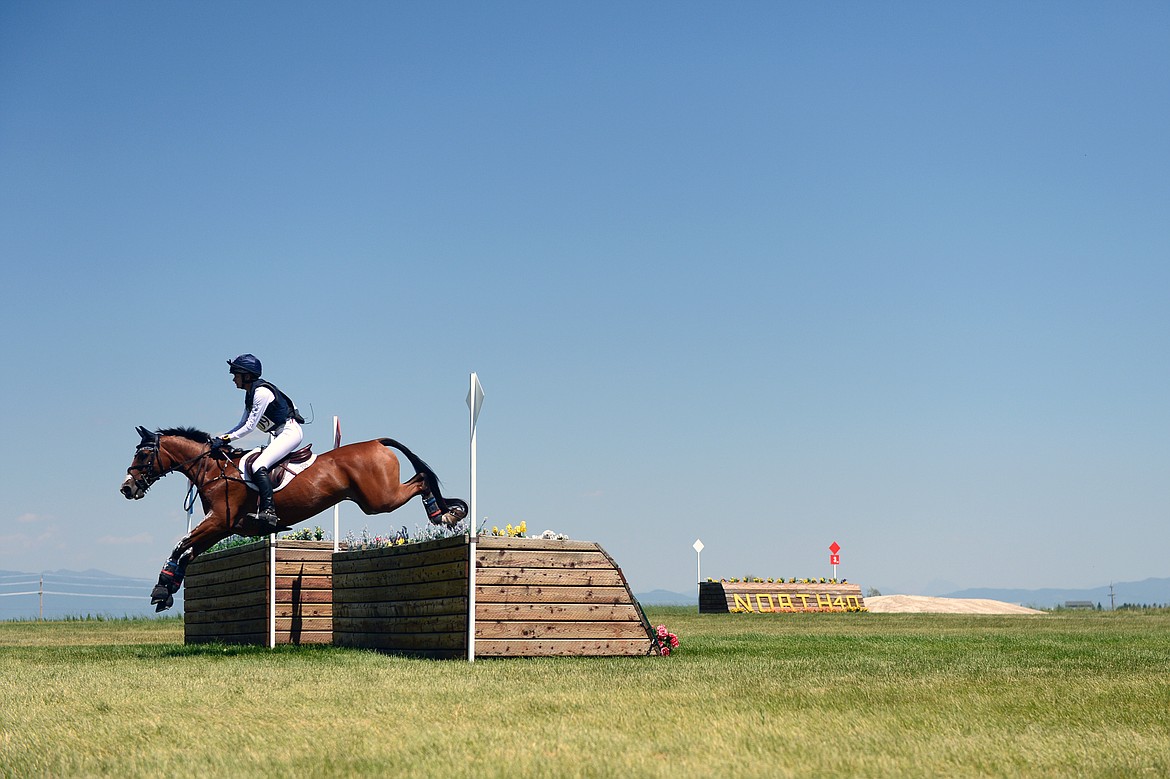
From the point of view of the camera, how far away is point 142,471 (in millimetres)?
14148

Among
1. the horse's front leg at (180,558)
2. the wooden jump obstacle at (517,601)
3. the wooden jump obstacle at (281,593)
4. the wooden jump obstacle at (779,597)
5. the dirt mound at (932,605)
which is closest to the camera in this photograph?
the wooden jump obstacle at (517,601)

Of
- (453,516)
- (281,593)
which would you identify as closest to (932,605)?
(281,593)

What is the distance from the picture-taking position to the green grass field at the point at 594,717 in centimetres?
642

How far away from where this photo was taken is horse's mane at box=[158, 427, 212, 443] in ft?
47.3

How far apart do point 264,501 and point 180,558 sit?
46.3 inches

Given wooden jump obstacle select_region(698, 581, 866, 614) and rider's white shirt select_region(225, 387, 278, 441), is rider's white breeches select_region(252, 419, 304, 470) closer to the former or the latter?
rider's white shirt select_region(225, 387, 278, 441)

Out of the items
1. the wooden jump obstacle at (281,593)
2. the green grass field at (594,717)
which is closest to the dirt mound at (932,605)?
the wooden jump obstacle at (281,593)

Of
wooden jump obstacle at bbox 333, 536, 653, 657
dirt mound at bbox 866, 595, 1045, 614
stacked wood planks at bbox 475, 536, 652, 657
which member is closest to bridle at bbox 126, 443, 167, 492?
wooden jump obstacle at bbox 333, 536, 653, 657

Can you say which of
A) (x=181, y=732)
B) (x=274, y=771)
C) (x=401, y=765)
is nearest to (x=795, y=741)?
(x=401, y=765)

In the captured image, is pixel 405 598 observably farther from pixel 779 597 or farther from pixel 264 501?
pixel 779 597

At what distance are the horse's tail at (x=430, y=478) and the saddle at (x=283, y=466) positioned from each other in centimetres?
92

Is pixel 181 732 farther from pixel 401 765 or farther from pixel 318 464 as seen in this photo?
pixel 318 464

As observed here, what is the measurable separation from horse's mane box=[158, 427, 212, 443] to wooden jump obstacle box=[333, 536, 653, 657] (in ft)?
8.83

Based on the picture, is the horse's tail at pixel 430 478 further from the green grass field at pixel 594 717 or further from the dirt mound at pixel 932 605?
the dirt mound at pixel 932 605
